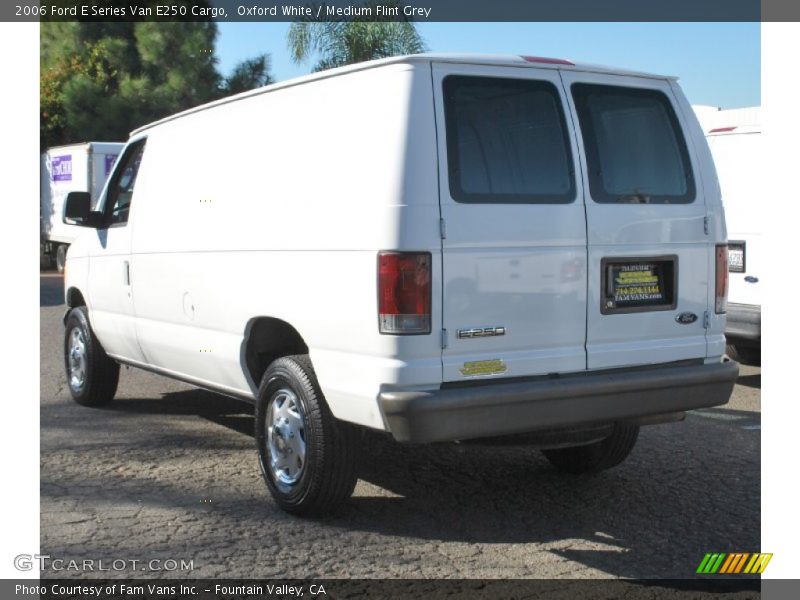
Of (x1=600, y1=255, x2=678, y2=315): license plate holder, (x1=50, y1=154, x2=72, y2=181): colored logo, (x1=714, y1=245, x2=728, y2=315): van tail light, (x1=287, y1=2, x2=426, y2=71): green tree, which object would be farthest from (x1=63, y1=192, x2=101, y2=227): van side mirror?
(x1=50, y1=154, x2=72, y2=181): colored logo

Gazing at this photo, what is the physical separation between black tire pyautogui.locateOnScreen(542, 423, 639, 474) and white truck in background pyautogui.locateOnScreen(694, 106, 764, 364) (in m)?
2.91

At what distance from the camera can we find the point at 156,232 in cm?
645

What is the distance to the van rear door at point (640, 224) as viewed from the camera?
4.86 m

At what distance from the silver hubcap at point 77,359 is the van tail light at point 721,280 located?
16.3 feet

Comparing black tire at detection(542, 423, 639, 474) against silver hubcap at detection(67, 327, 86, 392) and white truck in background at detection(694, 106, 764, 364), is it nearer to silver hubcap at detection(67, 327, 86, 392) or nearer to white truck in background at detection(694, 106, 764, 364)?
white truck in background at detection(694, 106, 764, 364)

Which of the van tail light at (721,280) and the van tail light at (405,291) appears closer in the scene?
the van tail light at (405,291)

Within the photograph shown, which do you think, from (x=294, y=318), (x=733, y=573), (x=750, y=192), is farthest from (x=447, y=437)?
(x=750, y=192)

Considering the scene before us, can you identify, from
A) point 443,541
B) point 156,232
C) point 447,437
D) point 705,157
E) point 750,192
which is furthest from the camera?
point 750,192

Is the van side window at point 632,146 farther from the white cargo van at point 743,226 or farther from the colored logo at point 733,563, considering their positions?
the white cargo van at point 743,226

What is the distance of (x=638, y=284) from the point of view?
4.98 metres

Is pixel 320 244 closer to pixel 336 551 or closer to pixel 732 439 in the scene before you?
pixel 336 551

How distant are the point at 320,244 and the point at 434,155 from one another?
759 millimetres

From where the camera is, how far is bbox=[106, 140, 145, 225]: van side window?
706cm

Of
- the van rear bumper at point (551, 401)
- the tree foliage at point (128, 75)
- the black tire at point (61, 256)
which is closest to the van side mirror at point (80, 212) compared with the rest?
the van rear bumper at point (551, 401)
